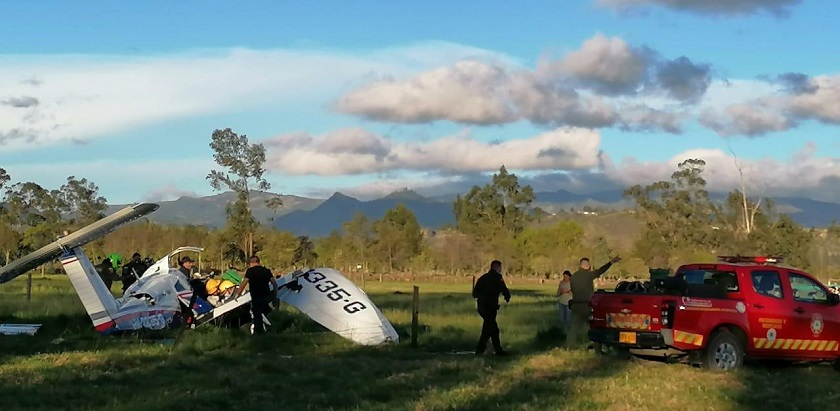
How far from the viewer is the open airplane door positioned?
18.8 meters

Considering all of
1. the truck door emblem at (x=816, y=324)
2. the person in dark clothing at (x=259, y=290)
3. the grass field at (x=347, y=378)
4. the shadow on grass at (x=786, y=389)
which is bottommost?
the shadow on grass at (x=786, y=389)

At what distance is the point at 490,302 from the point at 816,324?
525 cm

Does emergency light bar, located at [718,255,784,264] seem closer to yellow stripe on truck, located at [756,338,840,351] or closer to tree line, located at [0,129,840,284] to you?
yellow stripe on truck, located at [756,338,840,351]

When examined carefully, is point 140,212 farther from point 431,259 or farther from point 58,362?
point 431,259

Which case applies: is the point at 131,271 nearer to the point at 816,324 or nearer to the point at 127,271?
the point at 127,271

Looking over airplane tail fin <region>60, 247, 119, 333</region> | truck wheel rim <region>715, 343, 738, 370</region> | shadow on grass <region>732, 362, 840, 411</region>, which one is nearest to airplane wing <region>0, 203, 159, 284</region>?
airplane tail fin <region>60, 247, 119, 333</region>

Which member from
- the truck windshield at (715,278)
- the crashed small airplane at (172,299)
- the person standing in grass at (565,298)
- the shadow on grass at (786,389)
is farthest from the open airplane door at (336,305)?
the shadow on grass at (786,389)

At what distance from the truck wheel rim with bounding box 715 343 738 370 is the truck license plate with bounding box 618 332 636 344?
1.22 meters

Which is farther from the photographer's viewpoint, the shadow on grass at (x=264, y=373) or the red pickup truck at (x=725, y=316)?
the red pickup truck at (x=725, y=316)

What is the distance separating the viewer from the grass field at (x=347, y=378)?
1098 centimetres

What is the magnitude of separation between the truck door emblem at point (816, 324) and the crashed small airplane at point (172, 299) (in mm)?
7295

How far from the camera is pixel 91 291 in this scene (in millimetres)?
19281

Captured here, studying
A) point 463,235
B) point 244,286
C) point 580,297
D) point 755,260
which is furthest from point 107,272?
point 463,235

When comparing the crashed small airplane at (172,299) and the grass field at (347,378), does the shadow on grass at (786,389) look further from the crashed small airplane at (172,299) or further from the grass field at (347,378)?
the crashed small airplane at (172,299)
